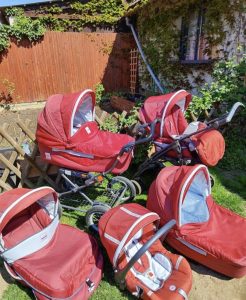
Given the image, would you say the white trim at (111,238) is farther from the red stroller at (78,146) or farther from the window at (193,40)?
the window at (193,40)

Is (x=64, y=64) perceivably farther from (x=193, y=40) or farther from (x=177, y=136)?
(x=177, y=136)

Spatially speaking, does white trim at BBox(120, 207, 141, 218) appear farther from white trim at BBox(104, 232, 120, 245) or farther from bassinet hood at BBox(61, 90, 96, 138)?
bassinet hood at BBox(61, 90, 96, 138)

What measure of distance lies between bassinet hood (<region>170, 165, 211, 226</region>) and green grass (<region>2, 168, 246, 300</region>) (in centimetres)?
85

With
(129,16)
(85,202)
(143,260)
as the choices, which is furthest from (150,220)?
(129,16)

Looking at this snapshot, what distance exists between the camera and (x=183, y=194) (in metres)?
2.67

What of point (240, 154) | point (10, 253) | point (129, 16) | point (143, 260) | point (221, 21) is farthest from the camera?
point (129, 16)

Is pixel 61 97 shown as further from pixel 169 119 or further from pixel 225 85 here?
pixel 225 85

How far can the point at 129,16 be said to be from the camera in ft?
34.5

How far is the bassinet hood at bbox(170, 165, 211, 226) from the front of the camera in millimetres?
2686

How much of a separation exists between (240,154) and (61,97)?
135 inches

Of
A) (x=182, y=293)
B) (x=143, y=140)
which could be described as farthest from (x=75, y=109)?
(x=182, y=293)

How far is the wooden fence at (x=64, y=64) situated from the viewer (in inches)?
384

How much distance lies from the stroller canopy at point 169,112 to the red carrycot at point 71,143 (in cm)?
89

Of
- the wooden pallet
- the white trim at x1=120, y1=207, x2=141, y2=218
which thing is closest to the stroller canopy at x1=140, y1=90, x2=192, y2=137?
the white trim at x1=120, y1=207, x2=141, y2=218
